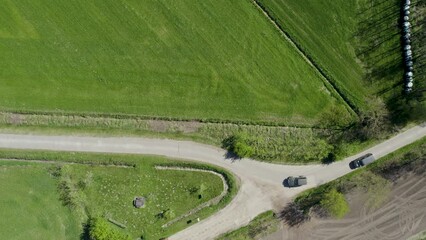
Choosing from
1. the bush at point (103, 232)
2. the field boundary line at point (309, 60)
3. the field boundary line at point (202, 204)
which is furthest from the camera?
the field boundary line at point (202, 204)

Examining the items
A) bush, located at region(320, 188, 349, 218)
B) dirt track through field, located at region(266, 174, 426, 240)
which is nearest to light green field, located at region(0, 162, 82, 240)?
dirt track through field, located at region(266, 174, 426, 240)

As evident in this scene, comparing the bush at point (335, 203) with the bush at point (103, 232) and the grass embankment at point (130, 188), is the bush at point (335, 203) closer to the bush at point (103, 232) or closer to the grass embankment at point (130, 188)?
the grass embankment at point (130, 188)

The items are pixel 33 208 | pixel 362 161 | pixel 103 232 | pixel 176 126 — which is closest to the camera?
pixel 362 161

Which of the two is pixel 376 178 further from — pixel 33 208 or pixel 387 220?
pixel 33 208

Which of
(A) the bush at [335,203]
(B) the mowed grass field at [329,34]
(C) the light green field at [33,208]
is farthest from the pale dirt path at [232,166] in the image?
(B) the mowed grass field at [329,34]

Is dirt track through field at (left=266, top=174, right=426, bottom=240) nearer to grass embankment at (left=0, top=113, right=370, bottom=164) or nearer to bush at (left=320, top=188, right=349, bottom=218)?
bush at (left=320, top=188, right=349, bottom=218)

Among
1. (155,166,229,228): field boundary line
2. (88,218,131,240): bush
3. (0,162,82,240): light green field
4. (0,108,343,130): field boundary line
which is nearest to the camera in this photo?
(88,218,131,240): bush

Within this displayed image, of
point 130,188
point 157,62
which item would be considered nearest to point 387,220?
point 130,188
